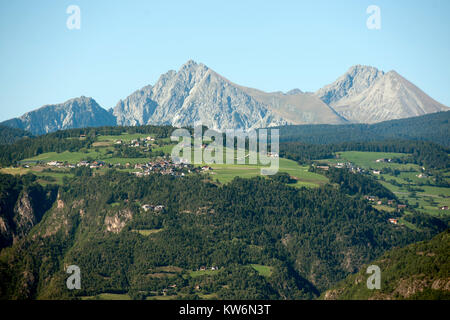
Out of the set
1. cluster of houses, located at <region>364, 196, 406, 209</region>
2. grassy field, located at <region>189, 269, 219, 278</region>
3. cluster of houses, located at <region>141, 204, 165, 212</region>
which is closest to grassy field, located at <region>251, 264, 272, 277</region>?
grassy field, located at <region>189, 269, 219, 278</region>

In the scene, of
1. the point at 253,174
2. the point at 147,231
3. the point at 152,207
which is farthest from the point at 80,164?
the point at 147,231

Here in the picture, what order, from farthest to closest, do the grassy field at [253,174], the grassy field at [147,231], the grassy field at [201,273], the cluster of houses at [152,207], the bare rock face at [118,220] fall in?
1. the grassy field at [253,174]
2. the cluster of houses at [152,207]
3. the bare rock face at [118,220]
4. the grassy field at [147,231]
5. the grassy field at [201,273]

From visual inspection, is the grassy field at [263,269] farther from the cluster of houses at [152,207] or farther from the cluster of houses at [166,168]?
the cluster of houses at [166,168]

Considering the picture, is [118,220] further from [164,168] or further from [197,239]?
[164,168]

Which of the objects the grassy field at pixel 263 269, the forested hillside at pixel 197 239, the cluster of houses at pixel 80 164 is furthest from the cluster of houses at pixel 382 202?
the cluster of houses at pixel 80 164

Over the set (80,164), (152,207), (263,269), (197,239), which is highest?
(80,164)

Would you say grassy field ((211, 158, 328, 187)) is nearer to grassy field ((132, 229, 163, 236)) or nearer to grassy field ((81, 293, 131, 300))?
grassy field ((132, 229, 163, 236))
